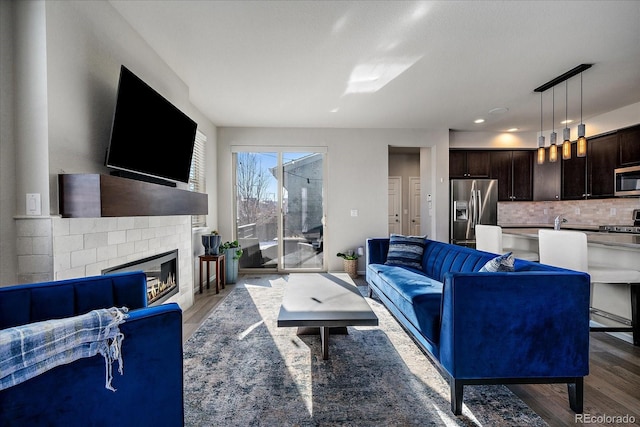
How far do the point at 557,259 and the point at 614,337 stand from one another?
0.84m

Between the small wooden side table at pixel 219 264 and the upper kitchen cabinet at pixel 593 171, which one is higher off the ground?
the upper kitchen cabinet at pixel 593 171

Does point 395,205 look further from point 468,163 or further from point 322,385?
point 322,385

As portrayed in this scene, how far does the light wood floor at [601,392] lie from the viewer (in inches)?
62.8

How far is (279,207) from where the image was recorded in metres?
5.07

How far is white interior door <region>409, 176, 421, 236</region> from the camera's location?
705 cm

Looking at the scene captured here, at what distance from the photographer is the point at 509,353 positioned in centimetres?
160

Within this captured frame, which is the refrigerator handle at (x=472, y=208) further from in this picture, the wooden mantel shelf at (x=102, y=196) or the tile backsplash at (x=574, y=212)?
the wooden mantel shelf at (x=102, y=196)

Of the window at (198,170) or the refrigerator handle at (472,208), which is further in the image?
the refrigerator handle at (472,208)

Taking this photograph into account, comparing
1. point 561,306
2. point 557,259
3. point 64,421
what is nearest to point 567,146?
point 557,259

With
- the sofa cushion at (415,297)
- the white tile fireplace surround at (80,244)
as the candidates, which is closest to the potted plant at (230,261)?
the white tile fireplace surround at (80,244)

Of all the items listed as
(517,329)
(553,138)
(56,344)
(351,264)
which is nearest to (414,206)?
(351,264)

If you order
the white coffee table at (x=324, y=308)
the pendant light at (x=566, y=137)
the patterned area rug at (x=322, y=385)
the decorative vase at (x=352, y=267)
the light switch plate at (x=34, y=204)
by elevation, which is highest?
the pendant light at (x=566, y=137)

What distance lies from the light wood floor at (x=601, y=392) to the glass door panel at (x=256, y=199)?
4000 mm

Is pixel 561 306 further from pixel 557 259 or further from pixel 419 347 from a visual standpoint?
pixel 557 259
